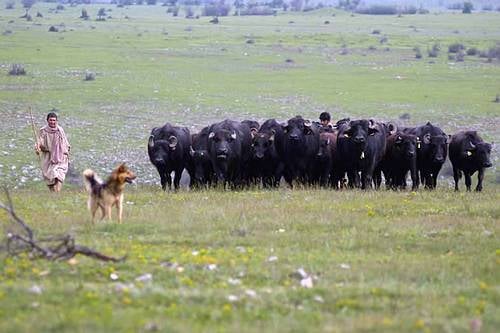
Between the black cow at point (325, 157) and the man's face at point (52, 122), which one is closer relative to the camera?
the man's face at point (52, 122)

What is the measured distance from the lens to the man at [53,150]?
68.5 ft

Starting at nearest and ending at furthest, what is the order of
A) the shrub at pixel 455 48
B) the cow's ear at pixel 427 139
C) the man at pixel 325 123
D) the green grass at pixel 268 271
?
the green grass at pixel 268 271 < the cow's ear at pixel 427 139 < the man at pixel 325 123 < the shrub at pixel 455 48

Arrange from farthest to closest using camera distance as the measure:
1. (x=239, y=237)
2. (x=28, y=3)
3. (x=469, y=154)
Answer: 1. (x=28, y=3)
2. (x=469, y=154)
3. (x=239, y=237)

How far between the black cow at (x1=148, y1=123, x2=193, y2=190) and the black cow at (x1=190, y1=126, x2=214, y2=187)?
268 mm

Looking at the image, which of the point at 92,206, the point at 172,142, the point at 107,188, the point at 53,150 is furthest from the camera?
the point at 172,142

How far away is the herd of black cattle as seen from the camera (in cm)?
2312

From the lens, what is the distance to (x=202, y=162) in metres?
23.9

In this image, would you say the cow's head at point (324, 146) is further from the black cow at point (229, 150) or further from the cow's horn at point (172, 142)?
the cow's horn at point (172, 142)

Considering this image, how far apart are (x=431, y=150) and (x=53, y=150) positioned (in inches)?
355

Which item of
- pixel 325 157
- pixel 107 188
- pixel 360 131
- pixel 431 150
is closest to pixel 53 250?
pixel 107 188

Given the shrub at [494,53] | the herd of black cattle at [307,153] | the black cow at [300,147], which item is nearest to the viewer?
the herd of black cattle at [307,153]

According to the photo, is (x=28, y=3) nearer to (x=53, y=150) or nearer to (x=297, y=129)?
(x=297, y=129)

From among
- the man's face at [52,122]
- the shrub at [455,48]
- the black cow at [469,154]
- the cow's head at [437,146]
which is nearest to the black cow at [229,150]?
the man's face at [52,122]

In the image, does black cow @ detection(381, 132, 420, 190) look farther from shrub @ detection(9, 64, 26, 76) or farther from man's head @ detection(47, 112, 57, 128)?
shrub @ detection(9, 64, 26, 76)
